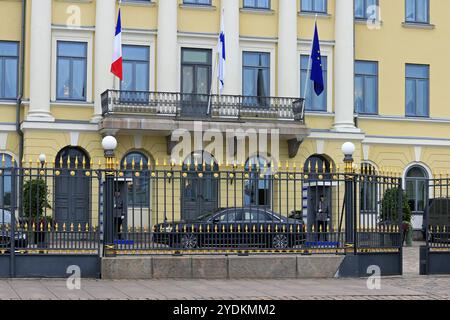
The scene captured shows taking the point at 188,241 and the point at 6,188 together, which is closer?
the point at 6,188

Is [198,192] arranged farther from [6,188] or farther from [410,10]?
[410,10]

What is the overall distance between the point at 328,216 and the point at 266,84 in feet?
63.6

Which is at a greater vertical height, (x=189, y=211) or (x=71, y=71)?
(x=71, y=71)

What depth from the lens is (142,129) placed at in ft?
119

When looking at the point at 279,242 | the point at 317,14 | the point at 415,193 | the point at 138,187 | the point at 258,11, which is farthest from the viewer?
the point at 415,193

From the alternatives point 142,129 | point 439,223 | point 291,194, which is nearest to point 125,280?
point 291,194

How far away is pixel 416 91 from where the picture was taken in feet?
140

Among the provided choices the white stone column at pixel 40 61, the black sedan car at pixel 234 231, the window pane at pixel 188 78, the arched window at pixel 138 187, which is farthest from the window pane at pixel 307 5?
the arched window at pixel 138 187

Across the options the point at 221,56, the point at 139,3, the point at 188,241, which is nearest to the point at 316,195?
the point at 188,241

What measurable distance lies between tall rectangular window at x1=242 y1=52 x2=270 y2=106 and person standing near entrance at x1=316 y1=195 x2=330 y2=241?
18940mm

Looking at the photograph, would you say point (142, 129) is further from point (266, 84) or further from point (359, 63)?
point (359, 63)

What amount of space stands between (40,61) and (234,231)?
18.7 metres

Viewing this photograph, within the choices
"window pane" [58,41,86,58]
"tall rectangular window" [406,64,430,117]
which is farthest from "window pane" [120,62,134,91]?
"tall rectangular window" [406,64,430,117]

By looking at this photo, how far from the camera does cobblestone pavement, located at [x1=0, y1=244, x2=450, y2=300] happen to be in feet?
53.8
